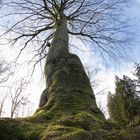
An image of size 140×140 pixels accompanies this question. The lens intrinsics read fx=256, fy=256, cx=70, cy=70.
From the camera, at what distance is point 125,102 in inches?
1609

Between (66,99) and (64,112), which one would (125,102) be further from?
(64,112)

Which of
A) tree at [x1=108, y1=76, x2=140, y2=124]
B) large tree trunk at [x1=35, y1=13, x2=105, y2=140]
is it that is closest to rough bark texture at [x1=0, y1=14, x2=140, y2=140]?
large tree trunk at [x1=35, y1=13, x2=105, y2=140]

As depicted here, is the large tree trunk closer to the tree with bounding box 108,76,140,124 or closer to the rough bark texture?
the rough bark texture

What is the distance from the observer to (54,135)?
3.49 meters

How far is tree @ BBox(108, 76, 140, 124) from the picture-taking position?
39625 mm

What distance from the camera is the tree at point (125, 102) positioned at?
130 ft

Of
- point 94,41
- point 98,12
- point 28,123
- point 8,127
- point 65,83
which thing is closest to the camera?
point 8,127

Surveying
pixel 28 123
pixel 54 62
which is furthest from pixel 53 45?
pixel 28 123

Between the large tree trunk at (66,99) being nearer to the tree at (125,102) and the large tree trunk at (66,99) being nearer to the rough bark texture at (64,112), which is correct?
the rough bark texture at (64,112)

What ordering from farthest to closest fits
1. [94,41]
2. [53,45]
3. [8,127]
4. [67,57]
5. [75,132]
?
1. [94,41]
2. [53,45]
3. [67,57]
4. [8,127]
5. [75,132]

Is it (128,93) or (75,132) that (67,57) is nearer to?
(75,132)

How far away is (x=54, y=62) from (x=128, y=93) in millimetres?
36507

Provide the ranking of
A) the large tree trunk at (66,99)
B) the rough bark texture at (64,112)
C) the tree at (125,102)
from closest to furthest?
the rough bark texture at (64,112), the large tree trunk at (66,99), the tree at (125,102)

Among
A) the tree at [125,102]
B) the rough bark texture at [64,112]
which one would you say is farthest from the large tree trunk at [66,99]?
the tree at [125,102]
